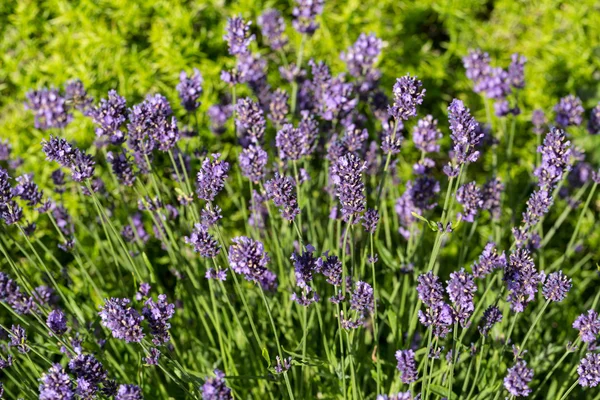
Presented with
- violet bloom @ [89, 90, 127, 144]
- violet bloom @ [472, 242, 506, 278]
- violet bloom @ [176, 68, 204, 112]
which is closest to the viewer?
violet bloom @ [472, 242, 506, 278]

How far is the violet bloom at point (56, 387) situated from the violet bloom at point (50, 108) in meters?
1.50

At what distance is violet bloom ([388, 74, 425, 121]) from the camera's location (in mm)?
2094

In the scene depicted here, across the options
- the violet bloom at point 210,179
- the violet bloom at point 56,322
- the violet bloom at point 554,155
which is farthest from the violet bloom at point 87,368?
the violet bloom at point 554,155

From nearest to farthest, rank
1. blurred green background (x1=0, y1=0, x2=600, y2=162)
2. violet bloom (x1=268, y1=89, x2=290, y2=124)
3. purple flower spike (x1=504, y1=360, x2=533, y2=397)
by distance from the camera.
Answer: purple flower spike (x1=504, y1=360, x2=533, y2=397), violet bloom (x1=268, y1=89, x2=290, y2=124), blurred green background (x1=0, y1=0, x2=600, y2=162)

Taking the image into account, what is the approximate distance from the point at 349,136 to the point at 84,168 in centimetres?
106

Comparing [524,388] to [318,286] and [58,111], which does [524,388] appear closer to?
[318,286]

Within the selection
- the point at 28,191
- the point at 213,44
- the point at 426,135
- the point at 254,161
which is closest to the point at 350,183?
the point at 254,161

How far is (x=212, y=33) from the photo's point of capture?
13.5 ft

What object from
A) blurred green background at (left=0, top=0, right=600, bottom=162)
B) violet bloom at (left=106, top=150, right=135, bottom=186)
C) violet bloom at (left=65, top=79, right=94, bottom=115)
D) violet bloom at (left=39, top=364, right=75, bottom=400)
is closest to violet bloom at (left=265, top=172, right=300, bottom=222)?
violet bloom at (left=106, top=150, right=135, bottom=186)

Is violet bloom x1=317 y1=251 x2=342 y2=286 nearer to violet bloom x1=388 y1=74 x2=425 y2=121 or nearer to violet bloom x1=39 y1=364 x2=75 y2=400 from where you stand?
violet bloom x1=388 y1=74 x2=425 y2=121

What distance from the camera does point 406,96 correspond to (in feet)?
6.87

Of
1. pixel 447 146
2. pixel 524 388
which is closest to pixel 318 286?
pixel 524 388

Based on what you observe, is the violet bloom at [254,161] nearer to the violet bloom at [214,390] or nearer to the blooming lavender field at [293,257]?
the blooming lavender field at [293,257]

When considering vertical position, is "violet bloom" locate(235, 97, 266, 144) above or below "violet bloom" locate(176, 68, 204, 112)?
below
